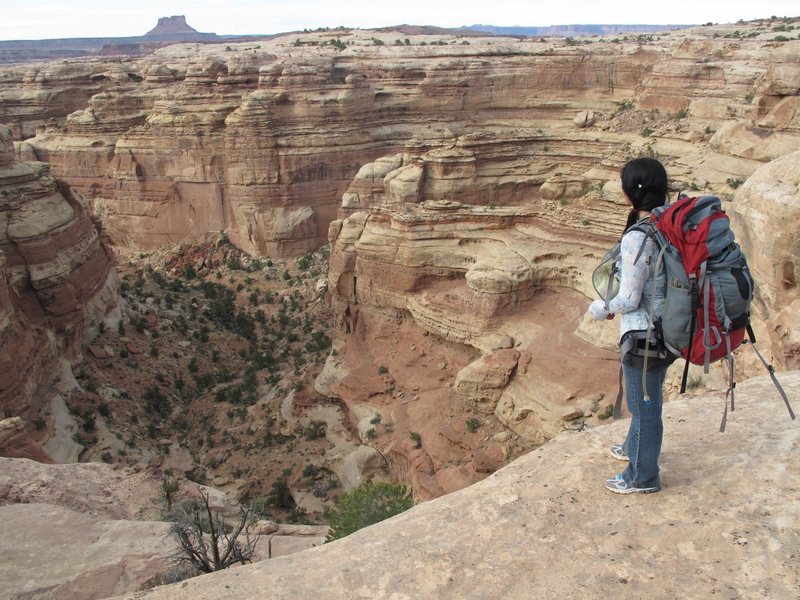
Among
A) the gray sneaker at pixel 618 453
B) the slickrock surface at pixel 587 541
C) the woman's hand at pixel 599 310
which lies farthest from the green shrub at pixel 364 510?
the woman's hand at pixel 599 310

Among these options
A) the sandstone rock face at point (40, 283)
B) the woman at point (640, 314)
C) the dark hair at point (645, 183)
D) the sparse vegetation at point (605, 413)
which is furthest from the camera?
the sandstone rock face at point (40, 283)

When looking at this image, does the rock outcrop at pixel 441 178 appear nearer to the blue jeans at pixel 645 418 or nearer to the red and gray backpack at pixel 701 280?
the blue jeans at pixel 645 418

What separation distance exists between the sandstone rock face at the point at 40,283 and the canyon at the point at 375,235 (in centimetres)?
9

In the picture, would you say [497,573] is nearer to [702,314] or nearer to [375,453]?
[702,314]

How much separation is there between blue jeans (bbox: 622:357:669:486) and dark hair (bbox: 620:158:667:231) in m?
1.26

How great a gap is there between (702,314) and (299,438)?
57.7ft

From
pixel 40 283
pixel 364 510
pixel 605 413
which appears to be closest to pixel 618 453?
pixel 364 510

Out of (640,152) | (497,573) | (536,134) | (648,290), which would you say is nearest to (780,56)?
(640,152)

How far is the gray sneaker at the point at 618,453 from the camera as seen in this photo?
672 cm

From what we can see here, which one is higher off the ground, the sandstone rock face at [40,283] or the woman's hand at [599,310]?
the woman's hand at [599,310]

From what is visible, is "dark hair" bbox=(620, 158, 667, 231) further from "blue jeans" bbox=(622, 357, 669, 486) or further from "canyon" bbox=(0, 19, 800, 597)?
"canyon" bbox=(0, 19, 800, 597)

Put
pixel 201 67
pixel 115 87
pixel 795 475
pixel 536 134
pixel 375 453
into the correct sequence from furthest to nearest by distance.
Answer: pixel 115 87 → pixel 201 67 → pixel 536 134 → pixel 375 453 → pixel 795 475

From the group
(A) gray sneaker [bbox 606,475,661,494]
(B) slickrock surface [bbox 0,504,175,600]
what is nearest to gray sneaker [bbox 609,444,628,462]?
(A) gray sneaker [bbox 606,475,661,494]

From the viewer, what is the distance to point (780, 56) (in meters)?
22.7
